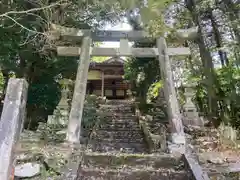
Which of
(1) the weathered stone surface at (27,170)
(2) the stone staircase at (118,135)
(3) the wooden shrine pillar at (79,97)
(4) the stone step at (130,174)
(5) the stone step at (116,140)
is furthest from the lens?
(5) the stone step at (116,140)

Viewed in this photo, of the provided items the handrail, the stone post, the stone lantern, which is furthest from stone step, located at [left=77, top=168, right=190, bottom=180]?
the stone post

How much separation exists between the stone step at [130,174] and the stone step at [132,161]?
242mm

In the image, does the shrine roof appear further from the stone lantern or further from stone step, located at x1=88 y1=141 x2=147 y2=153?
stone step, located at x1=88 y1=141 x2=147 y2=153

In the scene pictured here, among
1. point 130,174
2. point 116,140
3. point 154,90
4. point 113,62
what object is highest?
point 113,62

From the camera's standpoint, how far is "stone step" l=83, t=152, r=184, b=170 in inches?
246

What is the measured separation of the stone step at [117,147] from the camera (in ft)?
27.2

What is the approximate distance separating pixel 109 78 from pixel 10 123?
61.2 ft

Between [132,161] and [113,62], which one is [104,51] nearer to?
[132,161]

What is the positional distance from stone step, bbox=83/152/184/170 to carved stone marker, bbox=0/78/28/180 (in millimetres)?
2865

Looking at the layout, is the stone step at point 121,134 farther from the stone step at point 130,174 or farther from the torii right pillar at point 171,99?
the stone step at point 130,174

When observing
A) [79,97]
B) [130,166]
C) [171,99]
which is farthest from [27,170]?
[171,99]

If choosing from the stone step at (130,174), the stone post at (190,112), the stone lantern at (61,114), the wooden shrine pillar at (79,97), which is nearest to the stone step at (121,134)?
the stone lantern at (61,114)

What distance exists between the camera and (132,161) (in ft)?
20.7

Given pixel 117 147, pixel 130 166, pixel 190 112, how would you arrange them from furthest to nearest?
pixel 190 112
pixel 117 147
pixel 130 166
